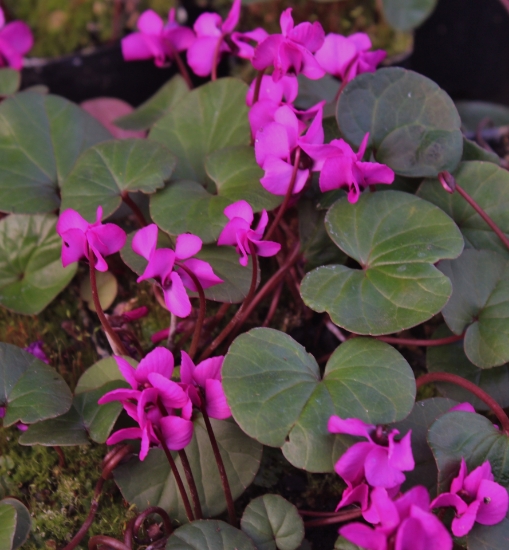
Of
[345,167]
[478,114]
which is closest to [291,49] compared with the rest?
[345,167]

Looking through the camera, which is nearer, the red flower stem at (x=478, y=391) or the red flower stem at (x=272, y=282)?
the red flower stem at (x=478, y=391)

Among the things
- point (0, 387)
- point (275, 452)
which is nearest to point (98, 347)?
point (0, 387)

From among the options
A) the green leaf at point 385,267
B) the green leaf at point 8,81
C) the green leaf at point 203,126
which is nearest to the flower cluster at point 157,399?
the green leaf at point 385,267

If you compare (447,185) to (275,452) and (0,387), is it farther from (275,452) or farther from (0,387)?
(0,387)

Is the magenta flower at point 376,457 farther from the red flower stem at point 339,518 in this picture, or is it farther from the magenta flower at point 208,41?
the magenta flower at point 208,41

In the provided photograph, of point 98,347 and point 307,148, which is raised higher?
point 307,148

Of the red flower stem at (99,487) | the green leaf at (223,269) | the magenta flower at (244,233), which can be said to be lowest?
the red flower stem at (99,487)
